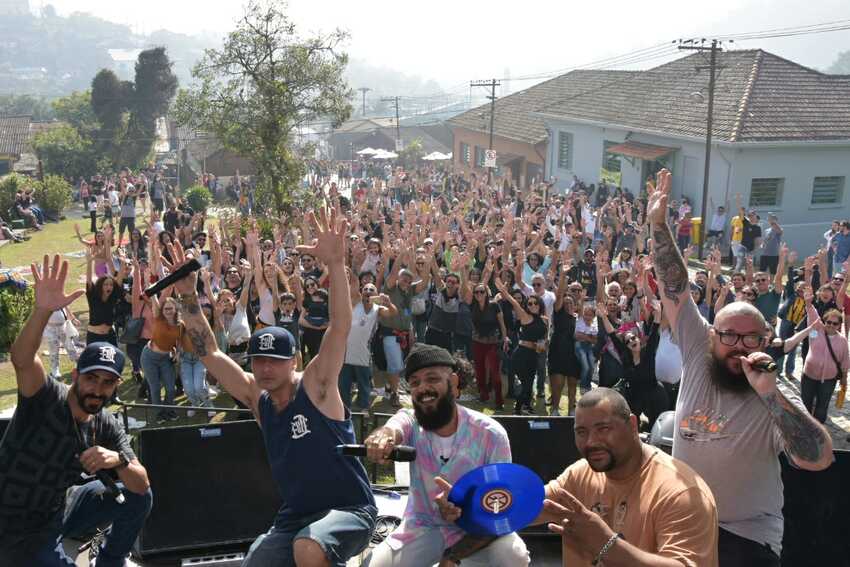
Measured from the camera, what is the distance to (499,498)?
3.18 meters

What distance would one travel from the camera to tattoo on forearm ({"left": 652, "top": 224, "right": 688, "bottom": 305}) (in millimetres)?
4563

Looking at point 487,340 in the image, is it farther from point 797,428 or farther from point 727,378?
point 797,428

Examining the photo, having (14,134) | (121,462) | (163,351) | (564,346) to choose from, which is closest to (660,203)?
(121,462)

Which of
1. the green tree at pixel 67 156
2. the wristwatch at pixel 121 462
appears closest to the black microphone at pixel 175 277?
the wristwatch at pixel 121 462

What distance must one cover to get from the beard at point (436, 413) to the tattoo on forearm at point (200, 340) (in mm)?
1390

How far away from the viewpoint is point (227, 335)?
396 inches

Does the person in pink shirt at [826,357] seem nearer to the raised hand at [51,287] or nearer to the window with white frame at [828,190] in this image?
the raised hand at [51,287]

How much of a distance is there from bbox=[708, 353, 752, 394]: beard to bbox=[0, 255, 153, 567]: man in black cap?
9.97 ft

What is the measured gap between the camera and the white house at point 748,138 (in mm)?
25938

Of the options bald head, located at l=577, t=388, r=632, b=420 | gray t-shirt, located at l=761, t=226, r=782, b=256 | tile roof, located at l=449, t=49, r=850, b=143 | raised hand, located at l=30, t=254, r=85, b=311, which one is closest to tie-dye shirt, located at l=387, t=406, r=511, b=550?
bald head, located at l=577, t=388, r=632, b=420

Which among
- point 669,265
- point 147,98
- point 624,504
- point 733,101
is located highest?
point 147,98

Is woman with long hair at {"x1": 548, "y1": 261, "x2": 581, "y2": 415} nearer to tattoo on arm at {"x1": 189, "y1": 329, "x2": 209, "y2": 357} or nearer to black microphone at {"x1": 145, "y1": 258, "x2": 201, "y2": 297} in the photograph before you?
tattoo on arm at {"x1": 189, "y1": 329, "x2": 209, "y2": 357}

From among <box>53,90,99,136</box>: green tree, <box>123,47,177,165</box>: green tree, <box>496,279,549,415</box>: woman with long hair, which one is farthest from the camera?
<box>53,90,99,136</box>: green tree

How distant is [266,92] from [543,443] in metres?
14.7
